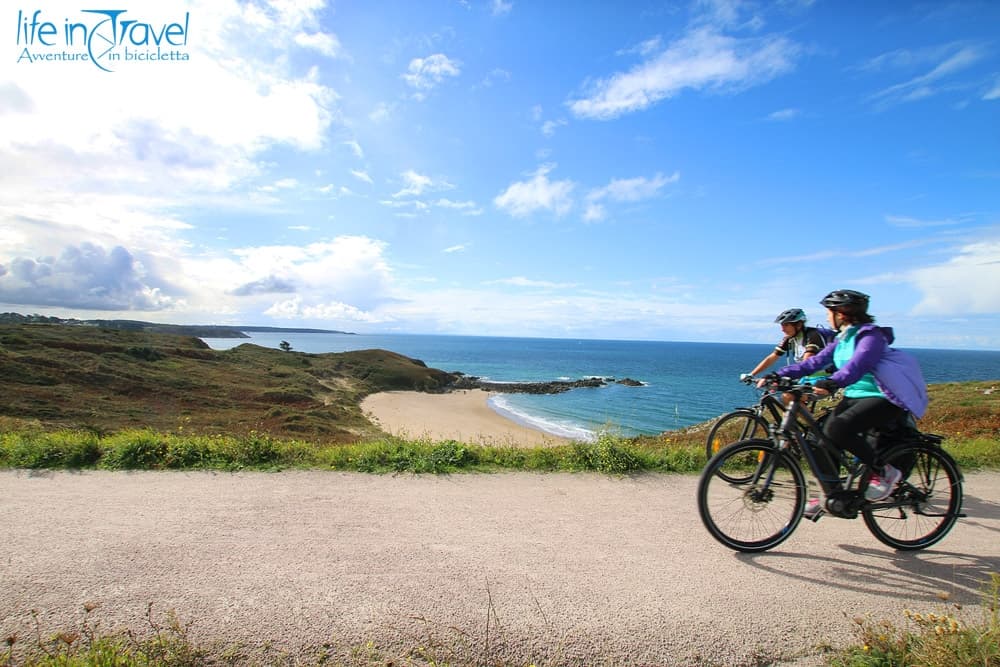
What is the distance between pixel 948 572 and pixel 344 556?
213 inches

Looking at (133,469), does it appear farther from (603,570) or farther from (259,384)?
(259,384)

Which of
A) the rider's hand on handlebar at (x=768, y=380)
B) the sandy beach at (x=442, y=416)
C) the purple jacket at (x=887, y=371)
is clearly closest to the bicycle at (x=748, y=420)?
the rider's hand on handlebar at (x=768, y=380)

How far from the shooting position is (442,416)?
41.3 metres

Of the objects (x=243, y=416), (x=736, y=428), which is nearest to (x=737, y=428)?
(x=736, y=428)

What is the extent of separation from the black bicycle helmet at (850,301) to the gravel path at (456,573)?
2.38 metres

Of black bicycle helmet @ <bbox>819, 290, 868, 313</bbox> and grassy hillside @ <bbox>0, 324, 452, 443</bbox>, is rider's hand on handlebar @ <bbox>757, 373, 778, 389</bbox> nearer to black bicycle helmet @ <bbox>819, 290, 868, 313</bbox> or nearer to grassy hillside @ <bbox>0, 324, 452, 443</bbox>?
black bicycle helmet @ <bbox>819, 290, 868, 313</bbox>

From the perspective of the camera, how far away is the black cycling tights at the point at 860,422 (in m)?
4.42

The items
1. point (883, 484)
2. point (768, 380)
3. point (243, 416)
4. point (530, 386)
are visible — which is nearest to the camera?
point (883, 484)

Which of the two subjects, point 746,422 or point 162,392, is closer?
point 746,422

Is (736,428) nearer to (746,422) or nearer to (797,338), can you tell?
(746,422)

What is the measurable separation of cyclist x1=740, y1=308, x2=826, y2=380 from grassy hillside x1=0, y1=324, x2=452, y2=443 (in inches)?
537

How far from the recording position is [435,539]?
4.49 metres

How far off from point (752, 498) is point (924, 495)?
1.68 m

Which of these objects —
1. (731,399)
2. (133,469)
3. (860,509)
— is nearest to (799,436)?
(860,509)
